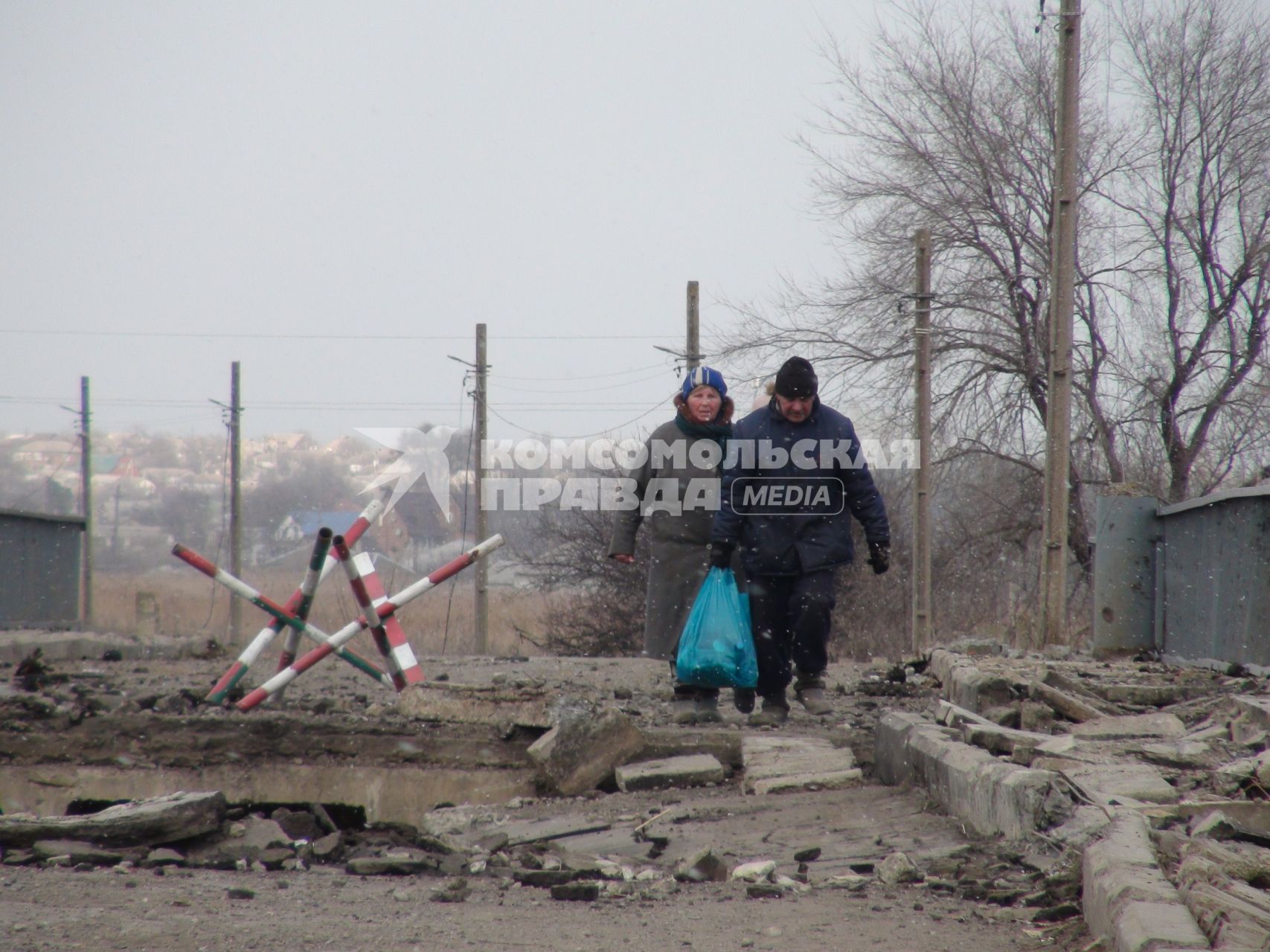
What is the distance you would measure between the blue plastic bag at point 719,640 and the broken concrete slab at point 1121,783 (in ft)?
8.13

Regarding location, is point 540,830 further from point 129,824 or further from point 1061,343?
point 1061,343

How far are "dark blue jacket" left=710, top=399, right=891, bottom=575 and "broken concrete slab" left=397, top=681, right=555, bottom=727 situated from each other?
1225mm

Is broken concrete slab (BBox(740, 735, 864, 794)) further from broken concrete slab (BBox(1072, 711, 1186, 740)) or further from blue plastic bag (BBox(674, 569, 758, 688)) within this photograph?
broken concrete slab (BBox(1072, 711, 1186, 740))

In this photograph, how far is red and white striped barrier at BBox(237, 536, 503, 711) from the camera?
6.72 meters

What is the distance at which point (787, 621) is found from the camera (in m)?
6.13

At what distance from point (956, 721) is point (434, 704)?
8.87 feet

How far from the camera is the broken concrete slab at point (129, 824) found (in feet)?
13.1

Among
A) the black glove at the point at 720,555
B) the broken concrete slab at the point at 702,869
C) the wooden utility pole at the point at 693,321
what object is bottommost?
the broken concrete slab at the point at 702,869

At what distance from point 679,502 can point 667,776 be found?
1.93m

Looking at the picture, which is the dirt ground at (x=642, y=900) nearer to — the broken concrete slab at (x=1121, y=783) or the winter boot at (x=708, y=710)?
the broken concrete slab at (x=1121, y=783)

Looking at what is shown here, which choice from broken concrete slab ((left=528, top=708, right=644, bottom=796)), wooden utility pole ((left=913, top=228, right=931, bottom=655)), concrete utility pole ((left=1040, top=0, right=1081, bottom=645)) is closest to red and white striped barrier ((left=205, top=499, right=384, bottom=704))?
broken concrete slab ((left=528, top=708, right=644, bottom=796))

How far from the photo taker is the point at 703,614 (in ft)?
19.8

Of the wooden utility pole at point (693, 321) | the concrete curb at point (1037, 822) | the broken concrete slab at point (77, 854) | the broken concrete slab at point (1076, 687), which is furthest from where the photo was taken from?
the wooden utility pole at point (693, 321)

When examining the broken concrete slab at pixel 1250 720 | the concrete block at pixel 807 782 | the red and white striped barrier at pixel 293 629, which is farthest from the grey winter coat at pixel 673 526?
the broken concrete slab at pixel 1250 720
